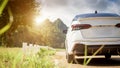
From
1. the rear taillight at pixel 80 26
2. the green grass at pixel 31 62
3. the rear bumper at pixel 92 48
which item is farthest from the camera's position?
the rear taillight at pixel 80 26

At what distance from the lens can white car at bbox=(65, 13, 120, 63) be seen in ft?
28.5

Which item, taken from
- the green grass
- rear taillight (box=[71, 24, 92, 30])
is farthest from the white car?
the green grass

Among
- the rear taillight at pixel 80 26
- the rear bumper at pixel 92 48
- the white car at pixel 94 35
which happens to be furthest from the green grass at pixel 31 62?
the rear taillight at pixel 80 26

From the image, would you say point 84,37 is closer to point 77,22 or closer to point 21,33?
point 77,22

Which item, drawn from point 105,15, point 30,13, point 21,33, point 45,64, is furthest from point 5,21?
point 21,33

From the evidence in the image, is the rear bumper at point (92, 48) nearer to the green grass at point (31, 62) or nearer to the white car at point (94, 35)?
the white car at point (94, 35)

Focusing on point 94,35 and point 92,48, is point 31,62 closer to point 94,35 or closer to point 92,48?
point 92,48

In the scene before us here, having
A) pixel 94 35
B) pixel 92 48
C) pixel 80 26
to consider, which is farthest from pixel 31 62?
pixel 80 26

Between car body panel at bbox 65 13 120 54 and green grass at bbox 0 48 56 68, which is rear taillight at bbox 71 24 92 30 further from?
green grass at bbox 0 48 56 68

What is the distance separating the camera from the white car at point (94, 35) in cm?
870

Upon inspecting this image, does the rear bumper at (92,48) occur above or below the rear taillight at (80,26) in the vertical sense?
below

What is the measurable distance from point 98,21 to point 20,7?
822 inches

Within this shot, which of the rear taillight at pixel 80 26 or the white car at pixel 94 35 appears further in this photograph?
the rear taillight at pixel 80 26

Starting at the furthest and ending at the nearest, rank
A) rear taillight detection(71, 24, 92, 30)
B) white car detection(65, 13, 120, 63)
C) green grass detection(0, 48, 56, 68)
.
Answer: rear taillight detection(71, 24, 92, 30)
white car detection(65, 13, 120, 63)
green grass detection(0, 48, 56, 68)
